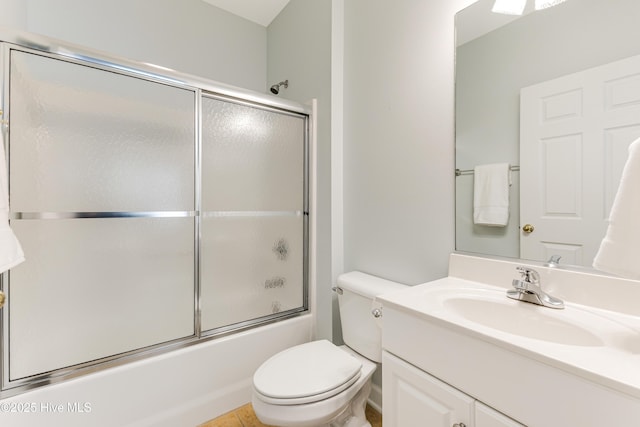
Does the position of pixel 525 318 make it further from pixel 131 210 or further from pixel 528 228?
pixel 131 210

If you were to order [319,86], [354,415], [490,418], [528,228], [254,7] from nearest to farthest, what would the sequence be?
[490,418] → [528,228] → [354,415] → [319,86] → [254,7]

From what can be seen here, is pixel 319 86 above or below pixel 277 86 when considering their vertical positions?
below

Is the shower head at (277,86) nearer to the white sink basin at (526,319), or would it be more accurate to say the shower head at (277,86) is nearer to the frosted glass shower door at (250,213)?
the frosted glass shower door at (250,213)

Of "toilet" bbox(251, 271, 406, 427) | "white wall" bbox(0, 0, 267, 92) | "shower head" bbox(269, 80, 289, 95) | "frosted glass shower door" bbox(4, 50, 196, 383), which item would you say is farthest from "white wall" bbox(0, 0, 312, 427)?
"toilet" bbox(251, 271, 406, 427)

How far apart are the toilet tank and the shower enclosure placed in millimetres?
514

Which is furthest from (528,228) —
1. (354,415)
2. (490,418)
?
(354,415)

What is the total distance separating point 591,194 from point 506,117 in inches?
16.2

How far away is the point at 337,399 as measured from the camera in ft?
3.60

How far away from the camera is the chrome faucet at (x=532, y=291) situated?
2.89 ft

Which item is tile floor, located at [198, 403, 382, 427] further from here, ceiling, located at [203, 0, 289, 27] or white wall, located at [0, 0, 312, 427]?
ceiling, located at [203, 0, 289, 27]

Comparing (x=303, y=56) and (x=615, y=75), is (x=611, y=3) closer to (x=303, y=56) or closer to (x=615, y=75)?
(x=615, y=75)

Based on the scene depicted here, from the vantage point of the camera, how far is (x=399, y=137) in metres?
1.45

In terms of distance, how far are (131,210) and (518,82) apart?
1767 mm

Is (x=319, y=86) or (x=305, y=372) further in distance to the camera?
(x=319, y=86)
